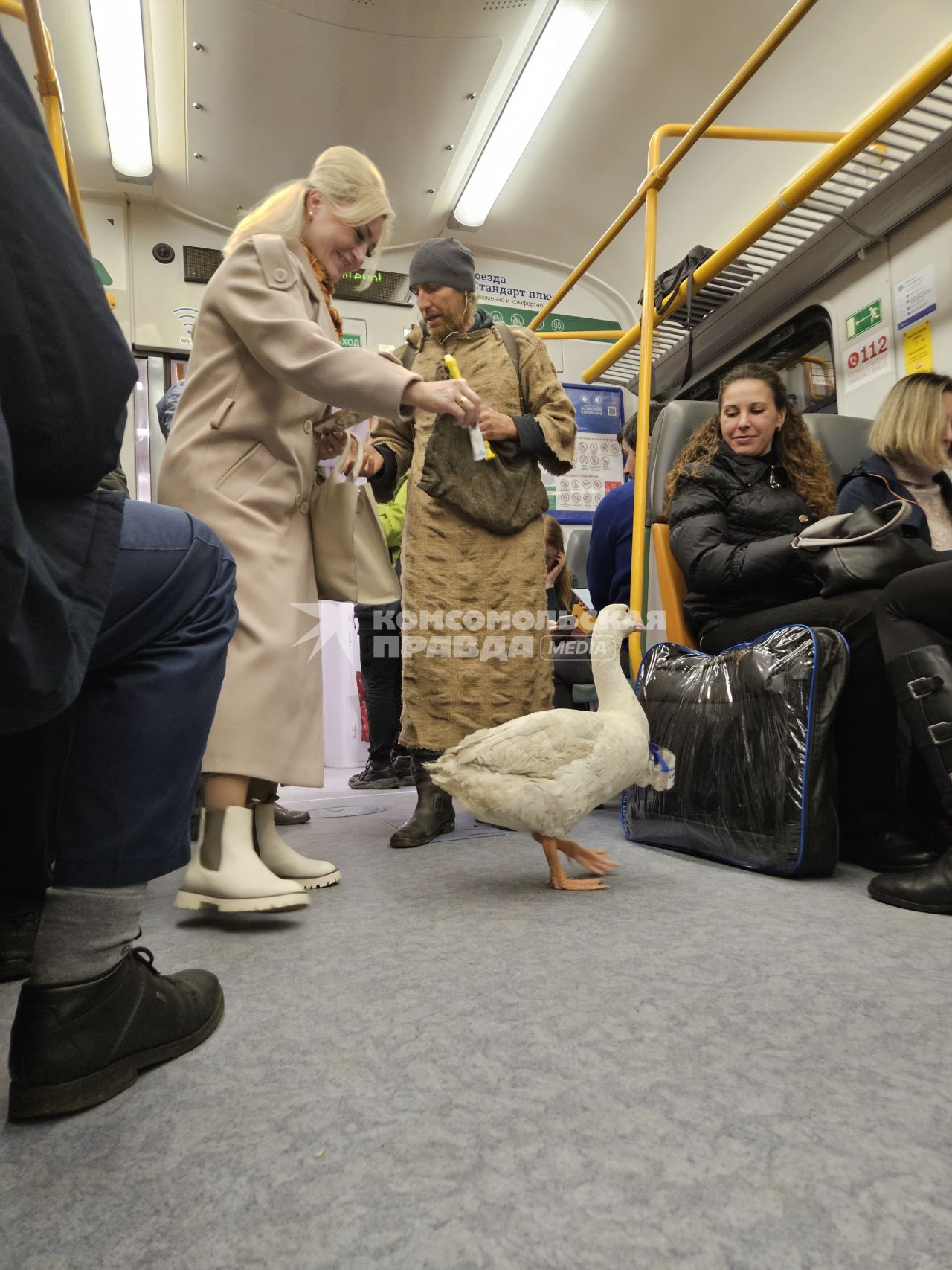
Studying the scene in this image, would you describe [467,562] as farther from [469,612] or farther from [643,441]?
[643,441]

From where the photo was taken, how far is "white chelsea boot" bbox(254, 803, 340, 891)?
5.91 ft

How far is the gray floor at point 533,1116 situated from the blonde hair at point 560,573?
2.12 meters

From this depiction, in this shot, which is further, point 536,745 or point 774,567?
point 774,567

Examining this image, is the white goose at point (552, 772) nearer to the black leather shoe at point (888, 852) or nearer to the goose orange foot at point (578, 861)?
the goose orange foot at point (578, 861)

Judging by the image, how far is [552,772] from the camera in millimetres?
1712

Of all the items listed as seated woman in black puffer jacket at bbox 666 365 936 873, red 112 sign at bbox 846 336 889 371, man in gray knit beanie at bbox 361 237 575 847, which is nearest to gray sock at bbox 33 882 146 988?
man in gray knit beanie at bbox 361 237 575 847

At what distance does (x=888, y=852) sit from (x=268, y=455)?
171 centimetres

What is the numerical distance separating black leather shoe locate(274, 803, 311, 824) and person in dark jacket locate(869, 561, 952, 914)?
6.63ft

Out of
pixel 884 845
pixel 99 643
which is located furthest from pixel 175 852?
pixel 884 845

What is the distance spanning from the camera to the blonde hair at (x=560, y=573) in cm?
339

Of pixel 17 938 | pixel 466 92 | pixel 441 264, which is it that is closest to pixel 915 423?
pixel 441 264

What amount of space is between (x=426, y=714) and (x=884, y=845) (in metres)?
1.35

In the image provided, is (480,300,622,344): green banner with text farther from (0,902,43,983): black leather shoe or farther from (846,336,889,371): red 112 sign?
(0,902,43,983): black leather shoe

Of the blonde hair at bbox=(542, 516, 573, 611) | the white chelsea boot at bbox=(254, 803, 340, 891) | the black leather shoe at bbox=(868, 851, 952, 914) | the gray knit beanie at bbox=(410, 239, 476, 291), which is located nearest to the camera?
the black leather shoe at bbox=(868, 851, 952, 914)
